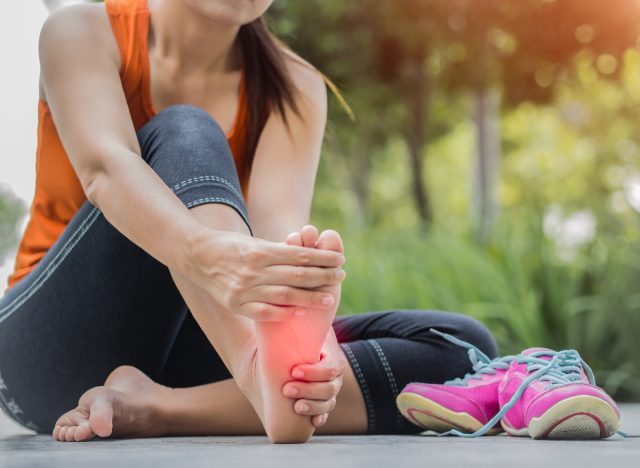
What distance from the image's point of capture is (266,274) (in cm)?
123

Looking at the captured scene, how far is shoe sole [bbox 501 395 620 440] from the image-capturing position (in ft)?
4.68

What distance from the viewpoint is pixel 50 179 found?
6.08ft

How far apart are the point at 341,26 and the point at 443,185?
1353cm

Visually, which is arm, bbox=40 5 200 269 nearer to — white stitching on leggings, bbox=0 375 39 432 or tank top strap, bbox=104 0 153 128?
tank top strap, bbox=104 0 153 128

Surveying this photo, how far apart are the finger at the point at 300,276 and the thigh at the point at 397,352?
549 mm

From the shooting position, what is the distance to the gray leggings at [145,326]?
1.55 meters

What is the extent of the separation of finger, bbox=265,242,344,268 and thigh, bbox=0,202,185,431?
0.45 m

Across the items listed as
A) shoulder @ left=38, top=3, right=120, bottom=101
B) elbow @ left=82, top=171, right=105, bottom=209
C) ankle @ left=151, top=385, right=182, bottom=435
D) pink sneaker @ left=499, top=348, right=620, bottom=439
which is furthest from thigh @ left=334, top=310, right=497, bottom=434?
shoulder @ left=38, top=3, right=120, bottom=101

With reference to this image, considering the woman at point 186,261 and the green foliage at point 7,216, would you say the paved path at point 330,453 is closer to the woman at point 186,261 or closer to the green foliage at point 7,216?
the woman at point 186,261

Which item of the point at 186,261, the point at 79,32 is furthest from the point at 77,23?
the point at 186,261

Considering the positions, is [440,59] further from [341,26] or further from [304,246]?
[304,246]

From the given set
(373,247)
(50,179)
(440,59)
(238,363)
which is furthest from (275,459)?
(440,59)

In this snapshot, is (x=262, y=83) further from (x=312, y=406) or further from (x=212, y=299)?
(x=312, y=406)

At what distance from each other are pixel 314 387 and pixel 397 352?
0.48 meters
